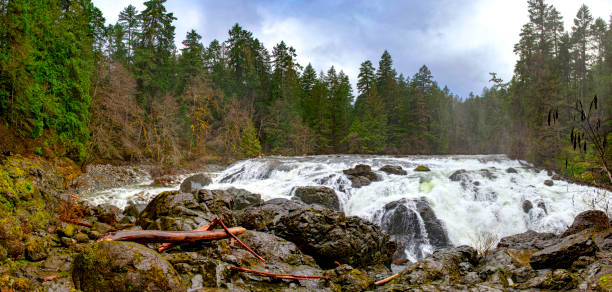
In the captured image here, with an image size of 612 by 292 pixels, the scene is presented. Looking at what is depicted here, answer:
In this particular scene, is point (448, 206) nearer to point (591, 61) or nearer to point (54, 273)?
point (54, 273)

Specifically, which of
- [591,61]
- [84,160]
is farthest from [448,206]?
[591,61]

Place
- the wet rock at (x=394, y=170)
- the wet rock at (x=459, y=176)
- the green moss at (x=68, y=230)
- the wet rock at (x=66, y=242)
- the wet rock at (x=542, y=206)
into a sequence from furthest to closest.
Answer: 1. the wet rock at (x=394, y=170)
2. the wet rock at (x=459, y=176)
3. the wet rock at (x=542, y=206)
4. the green moss at (x=68, y=230)
5. the wet rock at (x=66, y=242)

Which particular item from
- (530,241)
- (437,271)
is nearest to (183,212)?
(437,271)

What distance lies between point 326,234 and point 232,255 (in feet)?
9.00

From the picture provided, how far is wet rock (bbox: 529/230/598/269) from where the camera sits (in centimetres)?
530

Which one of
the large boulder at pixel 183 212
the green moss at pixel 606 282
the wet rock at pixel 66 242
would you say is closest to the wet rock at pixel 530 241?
the green moss at pixel 606 282

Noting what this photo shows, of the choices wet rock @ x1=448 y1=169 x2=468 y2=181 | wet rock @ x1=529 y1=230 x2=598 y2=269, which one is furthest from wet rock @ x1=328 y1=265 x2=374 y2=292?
wet rock @ x1=448 y1=169 x2=468 y2=181

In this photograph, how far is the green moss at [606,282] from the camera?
136 inches

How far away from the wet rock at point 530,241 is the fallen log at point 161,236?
8044mm

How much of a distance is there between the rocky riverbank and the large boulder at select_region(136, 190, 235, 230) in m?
0.03

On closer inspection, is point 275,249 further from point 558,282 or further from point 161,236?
point 558,282

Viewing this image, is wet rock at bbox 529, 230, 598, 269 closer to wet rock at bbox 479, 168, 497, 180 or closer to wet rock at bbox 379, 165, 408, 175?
wet rock at bbox 479, 168, 497, 180

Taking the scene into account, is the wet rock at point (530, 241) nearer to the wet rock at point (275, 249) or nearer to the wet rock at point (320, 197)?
the wet rock at point (275, 249)

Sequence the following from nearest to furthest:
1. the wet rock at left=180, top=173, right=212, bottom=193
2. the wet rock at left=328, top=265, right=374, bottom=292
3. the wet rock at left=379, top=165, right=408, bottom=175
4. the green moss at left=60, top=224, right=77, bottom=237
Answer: the green moss at left=60, top=224, right=77, bottom=237 < the wet rock at left=328, top=265, right=374, bottom=292 < the wet rock at left=180, top=173, right=212, bottom=193 < the wet rock at left=379, top=165, right=408, bottom=175
